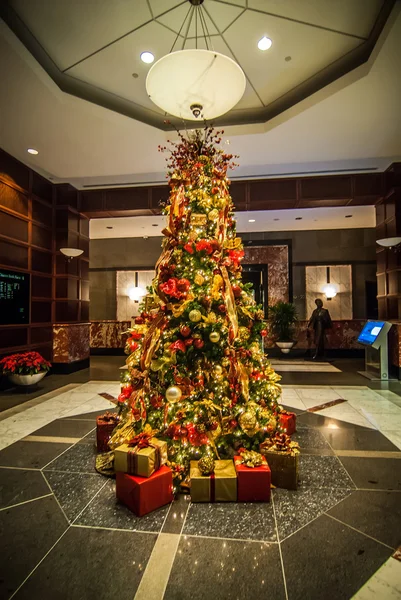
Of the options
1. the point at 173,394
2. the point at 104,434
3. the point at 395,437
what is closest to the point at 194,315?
the point at 173,394

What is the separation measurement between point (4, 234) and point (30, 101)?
2113 millimetres

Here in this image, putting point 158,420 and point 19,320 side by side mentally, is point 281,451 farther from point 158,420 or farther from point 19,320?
point 19,320

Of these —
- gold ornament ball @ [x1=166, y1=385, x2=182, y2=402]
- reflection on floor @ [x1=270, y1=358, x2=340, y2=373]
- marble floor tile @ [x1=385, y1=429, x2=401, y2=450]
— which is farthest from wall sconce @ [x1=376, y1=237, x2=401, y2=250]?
gold ornament ball @ [x1=166, y1=385, x2=182, y2=402]

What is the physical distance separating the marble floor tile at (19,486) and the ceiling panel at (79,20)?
12.1ft

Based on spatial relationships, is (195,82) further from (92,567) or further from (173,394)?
(92,567)

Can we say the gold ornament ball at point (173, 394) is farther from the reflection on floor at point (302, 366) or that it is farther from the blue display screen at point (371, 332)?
the reflection on floor at point (302, 366)

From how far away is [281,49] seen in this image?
9.48 feet

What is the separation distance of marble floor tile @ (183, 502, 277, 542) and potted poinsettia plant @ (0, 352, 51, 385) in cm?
363

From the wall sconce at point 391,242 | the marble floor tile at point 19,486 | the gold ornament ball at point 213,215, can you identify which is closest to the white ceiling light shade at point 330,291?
the wall sconce at point 391,242

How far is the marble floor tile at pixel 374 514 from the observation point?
61.1 inches

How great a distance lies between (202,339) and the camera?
2230mm

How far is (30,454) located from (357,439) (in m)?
2.85

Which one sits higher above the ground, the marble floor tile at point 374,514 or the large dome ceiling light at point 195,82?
the large dome ceiling light at point 195,82

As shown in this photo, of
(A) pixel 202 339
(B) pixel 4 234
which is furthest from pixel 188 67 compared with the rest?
(B) pixel 4 234
